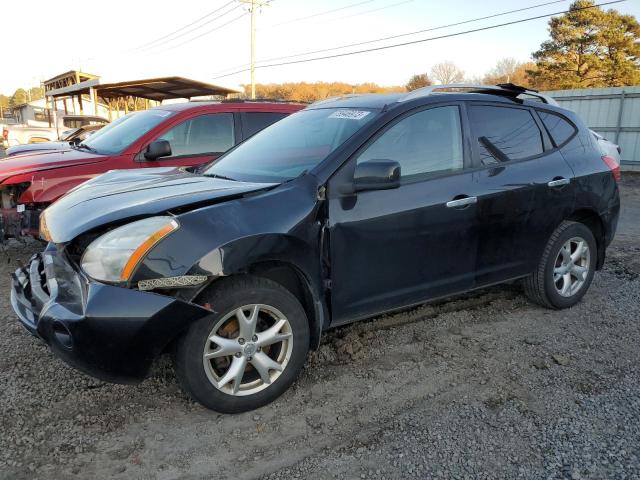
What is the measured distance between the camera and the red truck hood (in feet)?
16.4

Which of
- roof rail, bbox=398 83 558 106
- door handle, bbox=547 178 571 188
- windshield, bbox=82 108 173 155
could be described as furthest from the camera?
windshield, bbox=82 108 173 155

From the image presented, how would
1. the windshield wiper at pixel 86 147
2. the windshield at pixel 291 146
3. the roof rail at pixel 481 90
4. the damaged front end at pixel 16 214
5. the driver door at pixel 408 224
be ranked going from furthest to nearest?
the windshield wiper at pixel 86 147
the damaged front end at pixel 16 214
the roof rail at pixel 481 90
the windshield at pixel 291 146
the driver door at pixel 408 224

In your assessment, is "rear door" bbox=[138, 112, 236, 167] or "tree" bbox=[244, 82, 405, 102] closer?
"rear door" bbox=[138, 112, 236, 167]

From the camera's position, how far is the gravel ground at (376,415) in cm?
234

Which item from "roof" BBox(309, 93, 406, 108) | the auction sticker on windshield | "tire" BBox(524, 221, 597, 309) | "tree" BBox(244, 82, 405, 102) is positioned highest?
"tree" BBox(244, 82, 405, 102)

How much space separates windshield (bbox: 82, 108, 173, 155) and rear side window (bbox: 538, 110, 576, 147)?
401 cm

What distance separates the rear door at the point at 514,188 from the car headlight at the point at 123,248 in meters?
2.17

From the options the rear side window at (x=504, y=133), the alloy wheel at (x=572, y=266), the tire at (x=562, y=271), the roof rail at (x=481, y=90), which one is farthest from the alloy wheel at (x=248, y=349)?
the alloy wheel at (x=572, y=266)

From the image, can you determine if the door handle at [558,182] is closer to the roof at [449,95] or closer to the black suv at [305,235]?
the black suv at [305,235]

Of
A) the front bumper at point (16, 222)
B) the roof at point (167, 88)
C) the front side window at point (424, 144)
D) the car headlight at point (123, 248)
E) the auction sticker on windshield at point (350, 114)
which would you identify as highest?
the roof at point (167, 88)

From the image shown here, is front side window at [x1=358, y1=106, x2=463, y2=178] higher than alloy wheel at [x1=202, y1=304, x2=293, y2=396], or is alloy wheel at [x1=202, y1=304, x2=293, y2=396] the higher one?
front side window at [x1=358, y1=106, x2=463, y2=178]

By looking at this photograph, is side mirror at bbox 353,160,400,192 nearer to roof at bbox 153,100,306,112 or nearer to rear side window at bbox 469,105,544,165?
rear side window at bbox 469,105,544,165

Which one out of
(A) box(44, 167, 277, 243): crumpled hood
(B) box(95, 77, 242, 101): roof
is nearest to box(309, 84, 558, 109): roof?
(A) box(44, 167, 277, 243): crumpled hood

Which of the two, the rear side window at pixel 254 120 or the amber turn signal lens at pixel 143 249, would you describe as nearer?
the amber turn signal lens at pixel 143 249
